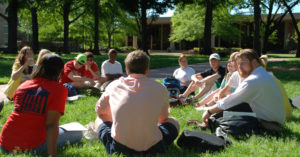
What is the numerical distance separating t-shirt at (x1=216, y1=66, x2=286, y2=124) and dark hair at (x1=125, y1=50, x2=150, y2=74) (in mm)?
1523

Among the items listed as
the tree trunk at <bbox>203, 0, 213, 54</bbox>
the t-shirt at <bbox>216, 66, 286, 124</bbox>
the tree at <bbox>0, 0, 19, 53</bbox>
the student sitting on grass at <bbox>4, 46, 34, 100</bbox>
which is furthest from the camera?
the tree trunk at <bbox>203, 0, 213, 54</bbox>

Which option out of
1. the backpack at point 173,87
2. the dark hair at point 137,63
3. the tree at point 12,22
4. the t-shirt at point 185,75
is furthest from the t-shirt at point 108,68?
the tree at point 12,22

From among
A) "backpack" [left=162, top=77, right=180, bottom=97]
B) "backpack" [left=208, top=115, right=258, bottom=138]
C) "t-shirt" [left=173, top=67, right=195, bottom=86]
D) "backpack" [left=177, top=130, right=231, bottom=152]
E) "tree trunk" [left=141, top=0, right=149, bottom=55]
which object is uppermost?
"tree trunk" [left=141, top=0, right=149, bottom=55]

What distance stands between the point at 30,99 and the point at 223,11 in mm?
37362

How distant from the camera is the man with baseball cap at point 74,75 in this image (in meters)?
7.61

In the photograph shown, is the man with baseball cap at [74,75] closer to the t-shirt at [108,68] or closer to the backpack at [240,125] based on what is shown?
the t-shirt at [108,68]

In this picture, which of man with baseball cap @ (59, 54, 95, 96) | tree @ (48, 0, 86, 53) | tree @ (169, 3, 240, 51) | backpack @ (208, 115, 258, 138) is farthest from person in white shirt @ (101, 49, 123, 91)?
tree @ (169, 3, 240, 51)

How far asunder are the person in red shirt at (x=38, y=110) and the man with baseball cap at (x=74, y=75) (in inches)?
176

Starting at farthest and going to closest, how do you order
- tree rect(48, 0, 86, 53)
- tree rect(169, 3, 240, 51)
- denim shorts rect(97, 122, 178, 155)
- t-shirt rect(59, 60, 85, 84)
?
tree rect(169, 3, 240, 51), tree rect(48, 0, 86, 53), t-shirt rect(59, 60, 85, 84), denim shorts rect(97, 122, 178, 155)

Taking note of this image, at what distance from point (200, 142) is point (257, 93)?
1.06 meters

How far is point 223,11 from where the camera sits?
1486 inches

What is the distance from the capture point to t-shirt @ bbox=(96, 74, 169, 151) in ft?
10.0

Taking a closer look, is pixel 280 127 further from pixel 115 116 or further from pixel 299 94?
pixel 299 94

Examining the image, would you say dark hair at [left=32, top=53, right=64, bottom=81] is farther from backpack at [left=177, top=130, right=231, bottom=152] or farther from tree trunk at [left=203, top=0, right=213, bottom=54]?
tree trunk at [left=203, top=0, right=213, bottom=54]
